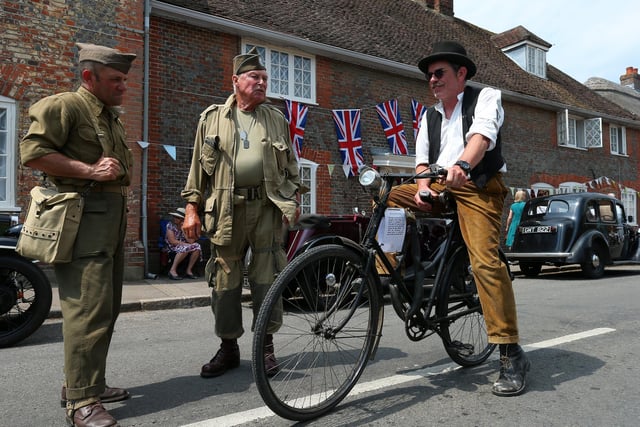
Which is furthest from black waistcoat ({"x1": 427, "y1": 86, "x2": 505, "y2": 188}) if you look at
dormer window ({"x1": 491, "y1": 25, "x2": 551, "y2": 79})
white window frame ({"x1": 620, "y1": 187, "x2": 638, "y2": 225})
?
white window frame ({"x1": 620, "y1": 187, "x2": 638, "y2": 225})

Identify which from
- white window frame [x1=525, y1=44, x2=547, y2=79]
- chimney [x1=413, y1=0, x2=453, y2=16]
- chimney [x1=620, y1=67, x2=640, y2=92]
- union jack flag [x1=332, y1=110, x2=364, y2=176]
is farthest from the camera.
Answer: chimney [x1=620, y1=67, x2=640, y2=92]

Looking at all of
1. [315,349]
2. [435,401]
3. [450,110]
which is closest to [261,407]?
[315,349]

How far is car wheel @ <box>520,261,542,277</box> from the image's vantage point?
11.2 m

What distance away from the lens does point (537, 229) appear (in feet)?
34.4

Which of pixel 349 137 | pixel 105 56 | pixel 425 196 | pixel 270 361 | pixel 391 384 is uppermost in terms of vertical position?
pixel 349 137

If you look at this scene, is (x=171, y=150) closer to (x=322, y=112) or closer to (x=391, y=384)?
(x=322, y=112)

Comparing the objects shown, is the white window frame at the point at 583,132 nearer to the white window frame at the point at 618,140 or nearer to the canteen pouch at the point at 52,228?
the white window frame at the point at 618,140

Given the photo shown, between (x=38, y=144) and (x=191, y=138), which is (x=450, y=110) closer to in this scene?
(x=38, y=144)

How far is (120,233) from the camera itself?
9.32 feet

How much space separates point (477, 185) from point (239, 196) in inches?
58.4

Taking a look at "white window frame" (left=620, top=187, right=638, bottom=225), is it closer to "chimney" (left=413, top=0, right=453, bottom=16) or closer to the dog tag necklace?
"chimney" (left=413, top=0, right=453, bottom=16)

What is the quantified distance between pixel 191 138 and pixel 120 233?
785 centimetres

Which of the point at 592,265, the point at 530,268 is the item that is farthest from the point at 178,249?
the point at 592,265

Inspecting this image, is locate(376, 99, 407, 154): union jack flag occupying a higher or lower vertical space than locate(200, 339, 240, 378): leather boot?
higher
